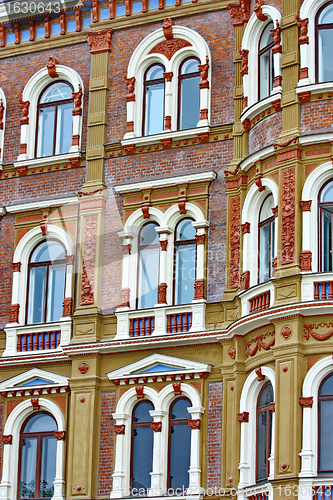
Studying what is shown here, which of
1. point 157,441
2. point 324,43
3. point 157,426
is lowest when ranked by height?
point 157,441

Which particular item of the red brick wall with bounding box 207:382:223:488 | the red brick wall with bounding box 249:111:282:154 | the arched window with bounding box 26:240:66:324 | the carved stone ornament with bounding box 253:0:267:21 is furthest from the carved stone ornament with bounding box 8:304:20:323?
the carved stone ornament with bounding box 253:0:267:21

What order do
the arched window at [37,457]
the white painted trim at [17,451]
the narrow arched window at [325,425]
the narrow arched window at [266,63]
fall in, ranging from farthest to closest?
the arched window at [37,457], the narrow arched window at [266,63], the white painted trim at [17,451], the narrow arched window at [325,425]

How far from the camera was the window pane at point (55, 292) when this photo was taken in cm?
2916

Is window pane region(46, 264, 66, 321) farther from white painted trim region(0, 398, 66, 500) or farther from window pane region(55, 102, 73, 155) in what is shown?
window pane region(55, 102, 73, 155)

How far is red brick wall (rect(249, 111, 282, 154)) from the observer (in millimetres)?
26141

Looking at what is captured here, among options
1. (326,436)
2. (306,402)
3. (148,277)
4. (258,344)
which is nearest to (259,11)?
(148,277)

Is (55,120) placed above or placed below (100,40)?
below

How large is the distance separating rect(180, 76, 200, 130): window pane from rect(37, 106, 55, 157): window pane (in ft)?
13.5

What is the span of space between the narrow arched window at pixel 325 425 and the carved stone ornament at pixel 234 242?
3982 mm

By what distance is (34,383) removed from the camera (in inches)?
1112

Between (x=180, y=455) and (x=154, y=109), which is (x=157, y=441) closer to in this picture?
(x=180, y=455)

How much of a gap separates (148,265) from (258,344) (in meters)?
4.61

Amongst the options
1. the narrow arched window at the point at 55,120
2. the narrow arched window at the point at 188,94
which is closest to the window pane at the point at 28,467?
the narrow arched window at the point at 55,120

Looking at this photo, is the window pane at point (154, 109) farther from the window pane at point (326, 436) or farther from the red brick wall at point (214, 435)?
the window pane at point (326, 436)
